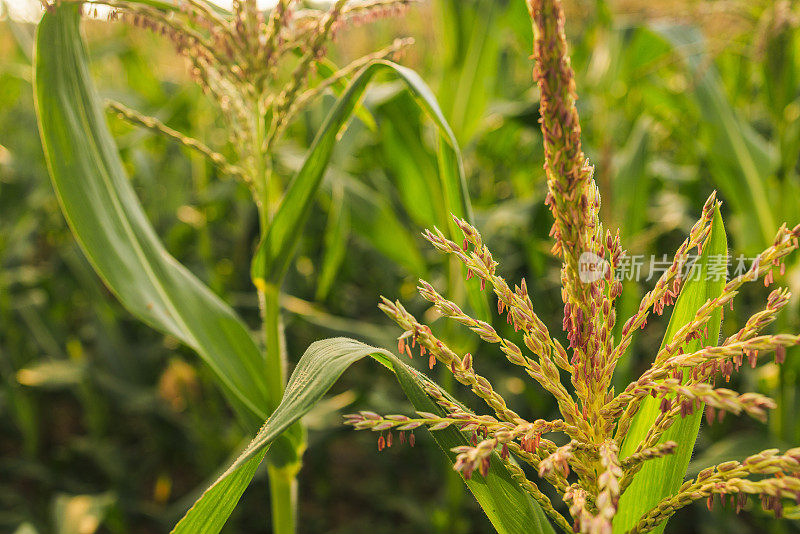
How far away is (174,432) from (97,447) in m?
0.26

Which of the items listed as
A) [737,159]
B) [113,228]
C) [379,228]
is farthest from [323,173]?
[737,159]

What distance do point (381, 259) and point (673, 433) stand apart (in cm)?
146

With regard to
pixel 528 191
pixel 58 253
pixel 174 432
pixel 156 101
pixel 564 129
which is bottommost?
pixel 174 432

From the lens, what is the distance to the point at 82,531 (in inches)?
58.5

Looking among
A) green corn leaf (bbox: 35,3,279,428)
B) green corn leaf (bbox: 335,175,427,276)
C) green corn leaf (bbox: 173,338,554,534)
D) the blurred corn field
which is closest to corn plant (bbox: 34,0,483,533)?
green corn leaf (bbox: 35,3,279,428)

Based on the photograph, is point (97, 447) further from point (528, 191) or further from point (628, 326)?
point (628, 326)

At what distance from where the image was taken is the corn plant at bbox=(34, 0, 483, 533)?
0.75 meters

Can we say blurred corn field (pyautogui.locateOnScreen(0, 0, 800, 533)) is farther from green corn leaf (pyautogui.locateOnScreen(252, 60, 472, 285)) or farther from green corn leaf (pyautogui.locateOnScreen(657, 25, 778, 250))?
green corn leaf (pyautogui.locateOnScreen(252, 60, 472, 285))

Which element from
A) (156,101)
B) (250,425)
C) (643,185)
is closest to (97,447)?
(250,425)

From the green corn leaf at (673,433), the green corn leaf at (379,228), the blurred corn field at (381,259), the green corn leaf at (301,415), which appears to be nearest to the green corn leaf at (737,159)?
the blurred corn field at (381,259)

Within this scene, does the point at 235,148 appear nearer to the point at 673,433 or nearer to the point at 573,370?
the point at 573,370

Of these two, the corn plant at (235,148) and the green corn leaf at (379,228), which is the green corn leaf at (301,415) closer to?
the corn plant at (235,148)

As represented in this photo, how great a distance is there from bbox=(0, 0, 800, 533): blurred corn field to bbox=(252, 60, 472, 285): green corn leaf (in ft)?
1.50

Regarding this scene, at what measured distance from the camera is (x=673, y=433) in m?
0.65
